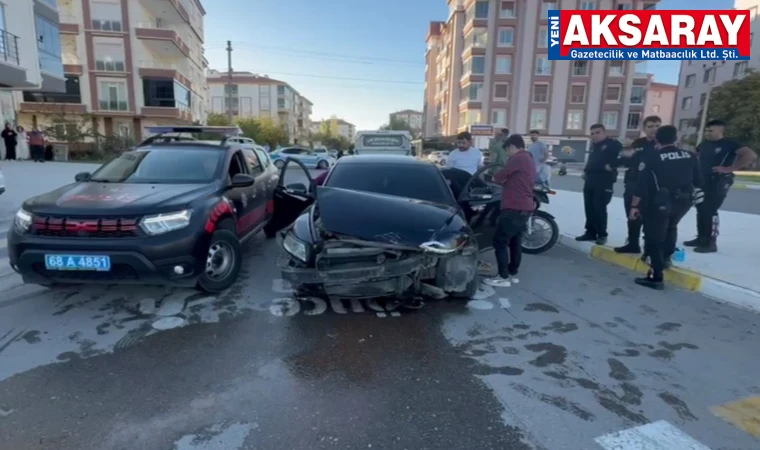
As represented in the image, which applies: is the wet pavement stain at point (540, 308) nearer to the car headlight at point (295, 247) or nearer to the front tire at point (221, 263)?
the car headlight at point (295, 247)

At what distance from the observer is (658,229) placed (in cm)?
468

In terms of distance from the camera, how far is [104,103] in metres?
31.6

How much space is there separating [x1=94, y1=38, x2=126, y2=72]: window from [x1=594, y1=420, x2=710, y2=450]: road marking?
37.9 metres

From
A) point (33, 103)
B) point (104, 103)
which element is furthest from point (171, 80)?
point (33, 103)

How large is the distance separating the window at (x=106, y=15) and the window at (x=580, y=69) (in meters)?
43.2

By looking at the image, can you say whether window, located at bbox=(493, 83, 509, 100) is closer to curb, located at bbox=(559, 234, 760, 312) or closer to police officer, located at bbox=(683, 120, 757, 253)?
police officer, located at bbox=(683, 120, 757, 253)

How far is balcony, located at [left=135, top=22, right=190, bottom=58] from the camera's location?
3098 cm

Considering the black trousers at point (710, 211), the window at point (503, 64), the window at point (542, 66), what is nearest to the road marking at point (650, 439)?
the black trousers at point (710, 211)

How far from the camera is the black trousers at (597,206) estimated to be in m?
6.35

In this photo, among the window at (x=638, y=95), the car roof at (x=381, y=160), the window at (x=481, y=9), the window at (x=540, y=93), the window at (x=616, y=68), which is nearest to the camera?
the car roof at (x=381, y=160)

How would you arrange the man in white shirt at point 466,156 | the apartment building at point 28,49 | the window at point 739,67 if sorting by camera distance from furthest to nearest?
the window at point 739,67 → the apartment building at point 28,49 → the man in white shirt at point 466,156

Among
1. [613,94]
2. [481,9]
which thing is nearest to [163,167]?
[481,9]

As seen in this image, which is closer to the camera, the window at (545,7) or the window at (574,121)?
the window at (545,7)

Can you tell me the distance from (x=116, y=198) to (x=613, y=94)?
5308 cm
